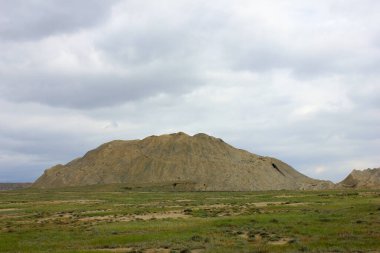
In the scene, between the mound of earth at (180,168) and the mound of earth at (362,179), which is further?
the mound of earth at (180,168)

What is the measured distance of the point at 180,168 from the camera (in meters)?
144

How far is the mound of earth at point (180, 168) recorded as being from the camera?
137 meters

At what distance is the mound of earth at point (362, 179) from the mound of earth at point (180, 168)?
5.35m

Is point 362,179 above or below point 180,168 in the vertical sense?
below

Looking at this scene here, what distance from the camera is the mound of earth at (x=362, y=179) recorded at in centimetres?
12054

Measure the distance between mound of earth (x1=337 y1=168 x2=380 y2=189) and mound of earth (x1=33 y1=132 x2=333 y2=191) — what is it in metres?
5.35

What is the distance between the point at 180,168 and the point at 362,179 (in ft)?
171

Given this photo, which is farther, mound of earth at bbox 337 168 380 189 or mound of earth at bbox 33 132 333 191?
mound of earth at bbox 33 132 333 191

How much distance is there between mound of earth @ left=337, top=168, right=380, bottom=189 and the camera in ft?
395

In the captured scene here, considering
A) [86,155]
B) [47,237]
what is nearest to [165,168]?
[86,155]

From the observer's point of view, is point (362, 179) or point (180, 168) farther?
point (180, 168)

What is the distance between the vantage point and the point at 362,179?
131 m

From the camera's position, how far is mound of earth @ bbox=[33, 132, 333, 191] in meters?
137

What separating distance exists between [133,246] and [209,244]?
3.93m
